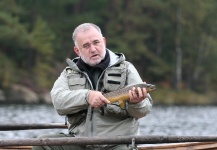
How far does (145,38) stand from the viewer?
78.0 m

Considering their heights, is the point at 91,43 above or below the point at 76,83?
above

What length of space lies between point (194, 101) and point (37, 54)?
51.3ft

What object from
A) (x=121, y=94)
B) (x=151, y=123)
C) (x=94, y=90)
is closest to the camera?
(x=121, y=94)

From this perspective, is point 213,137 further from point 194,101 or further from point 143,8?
point 143,8

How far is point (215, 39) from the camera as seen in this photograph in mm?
79312

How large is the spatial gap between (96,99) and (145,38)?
232 feet

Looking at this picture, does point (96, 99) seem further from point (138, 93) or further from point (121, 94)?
point (138, 93)

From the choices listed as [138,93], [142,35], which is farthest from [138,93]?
[142,35]

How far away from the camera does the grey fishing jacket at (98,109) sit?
7.73 meters

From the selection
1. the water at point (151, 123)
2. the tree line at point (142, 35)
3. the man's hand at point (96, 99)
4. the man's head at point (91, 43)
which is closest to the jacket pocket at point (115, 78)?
the man's head at point (91, 43)

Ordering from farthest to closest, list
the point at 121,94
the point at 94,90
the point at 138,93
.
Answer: the point at 94,90 < the point at 121,94 < the point at 138,93

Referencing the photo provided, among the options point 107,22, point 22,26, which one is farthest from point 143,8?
point 22,26

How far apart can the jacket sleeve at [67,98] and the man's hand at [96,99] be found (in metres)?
0.08

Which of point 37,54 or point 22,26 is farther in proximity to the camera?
point 37,54
